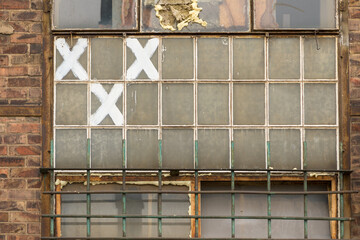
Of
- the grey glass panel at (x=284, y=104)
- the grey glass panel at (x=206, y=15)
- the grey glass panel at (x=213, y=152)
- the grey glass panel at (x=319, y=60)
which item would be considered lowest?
the grey glass panel at (x=213, y=152)

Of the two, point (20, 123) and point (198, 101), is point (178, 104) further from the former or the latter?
point (20, 123)

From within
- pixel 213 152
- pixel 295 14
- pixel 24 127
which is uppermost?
pixel 295 14

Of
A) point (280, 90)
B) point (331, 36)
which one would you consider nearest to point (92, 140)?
point (280, 90)

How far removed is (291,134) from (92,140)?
1.69 meters

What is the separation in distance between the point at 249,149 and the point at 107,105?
126cm

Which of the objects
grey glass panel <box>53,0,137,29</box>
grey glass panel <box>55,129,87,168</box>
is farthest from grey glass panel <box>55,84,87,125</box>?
grey glass panel <box>53,0,137,29</box>

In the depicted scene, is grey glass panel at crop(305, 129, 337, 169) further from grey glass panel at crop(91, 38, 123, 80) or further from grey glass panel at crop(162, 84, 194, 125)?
grey glass panel at crop(91, 38, 123, 80)

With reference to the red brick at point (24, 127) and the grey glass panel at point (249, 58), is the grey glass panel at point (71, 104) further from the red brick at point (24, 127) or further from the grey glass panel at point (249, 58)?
the grey glass panel at point (249, 58)

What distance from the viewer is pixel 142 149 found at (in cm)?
507

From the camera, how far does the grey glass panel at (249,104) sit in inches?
200

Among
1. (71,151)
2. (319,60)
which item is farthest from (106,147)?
(319,60)

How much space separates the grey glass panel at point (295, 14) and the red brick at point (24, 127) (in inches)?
81.7

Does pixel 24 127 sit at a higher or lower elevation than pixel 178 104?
lower

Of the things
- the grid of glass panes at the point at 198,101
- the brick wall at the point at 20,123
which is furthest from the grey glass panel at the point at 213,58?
the brick wall at the point at 20,123
